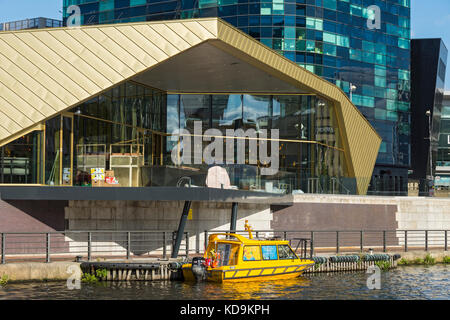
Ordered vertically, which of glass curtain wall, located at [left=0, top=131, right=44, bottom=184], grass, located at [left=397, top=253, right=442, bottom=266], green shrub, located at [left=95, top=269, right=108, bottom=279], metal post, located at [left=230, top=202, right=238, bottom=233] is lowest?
grass, located at [left=397, top=253, right=442, bottom=266]

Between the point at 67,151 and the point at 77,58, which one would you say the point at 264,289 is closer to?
the point at 67,151

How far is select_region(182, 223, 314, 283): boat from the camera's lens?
2422cm

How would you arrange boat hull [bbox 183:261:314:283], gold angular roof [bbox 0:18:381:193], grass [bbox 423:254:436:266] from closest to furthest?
boat hull [bbox 183:261:314:283] → gold angular roof [bbox 0:18:381:193] → grass [bbox 423:254:436:266]

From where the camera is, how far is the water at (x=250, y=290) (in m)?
21.5

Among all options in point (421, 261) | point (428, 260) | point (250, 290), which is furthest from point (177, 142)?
point (250, 290)

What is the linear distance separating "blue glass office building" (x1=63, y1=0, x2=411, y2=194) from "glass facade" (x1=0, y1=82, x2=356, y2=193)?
1312 inches

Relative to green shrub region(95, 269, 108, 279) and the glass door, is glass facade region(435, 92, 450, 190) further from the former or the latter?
green shrub region(95, 269, 108, 279)

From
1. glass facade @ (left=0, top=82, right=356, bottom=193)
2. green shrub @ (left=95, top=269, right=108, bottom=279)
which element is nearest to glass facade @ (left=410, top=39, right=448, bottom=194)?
glass facade @ (left=0, top=82, right=356, bottom=193)

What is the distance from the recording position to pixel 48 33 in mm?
27797

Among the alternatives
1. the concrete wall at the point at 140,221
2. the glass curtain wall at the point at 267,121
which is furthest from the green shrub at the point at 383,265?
the glass curtain wall at the point at 267,121
